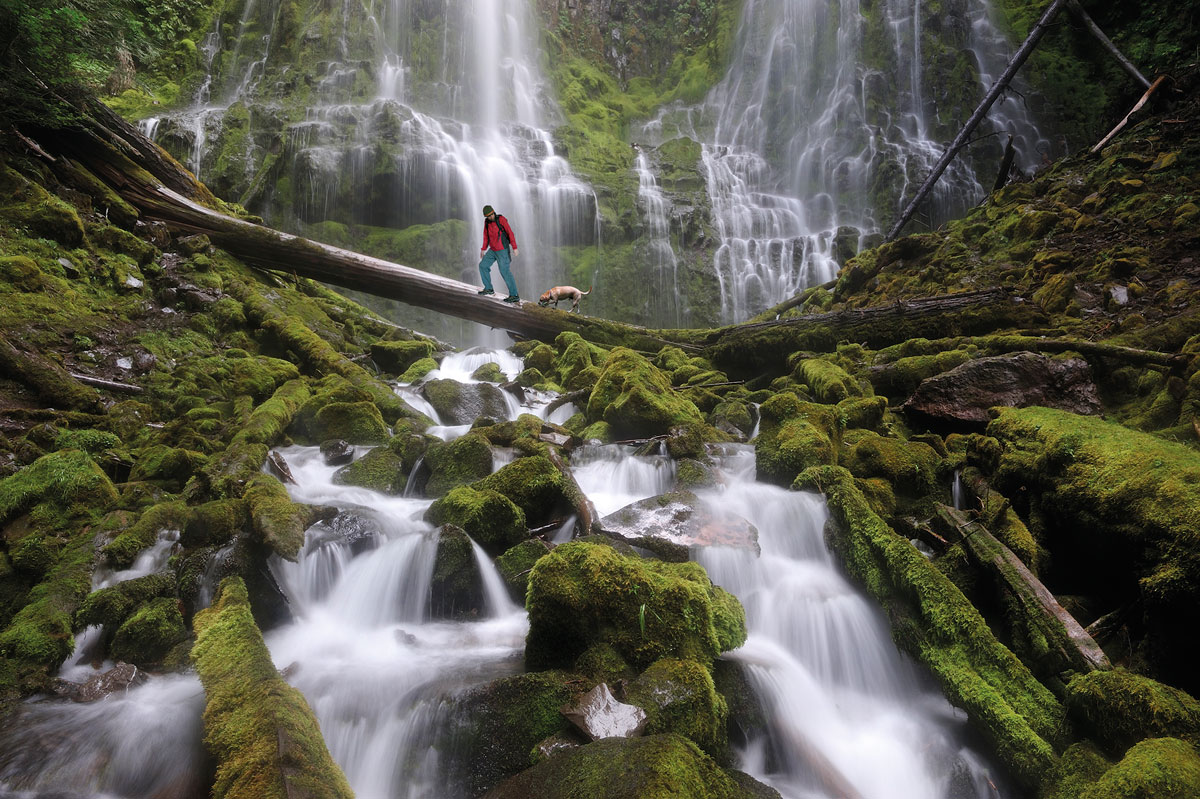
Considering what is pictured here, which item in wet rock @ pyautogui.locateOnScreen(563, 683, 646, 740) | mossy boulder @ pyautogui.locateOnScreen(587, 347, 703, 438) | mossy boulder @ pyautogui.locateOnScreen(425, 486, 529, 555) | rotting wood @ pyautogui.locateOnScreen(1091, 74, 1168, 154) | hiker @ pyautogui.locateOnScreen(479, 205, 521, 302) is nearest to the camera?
wet rock @ pyautogui.locateOnScreen(563, 683, 646, 740)

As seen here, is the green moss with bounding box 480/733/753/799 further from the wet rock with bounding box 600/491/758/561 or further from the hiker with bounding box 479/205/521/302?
the hiker with bounding box 479/205/521/302

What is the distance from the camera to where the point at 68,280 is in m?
6.57

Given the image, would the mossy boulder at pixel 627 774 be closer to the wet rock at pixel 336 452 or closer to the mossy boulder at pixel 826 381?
the wet rock at pixel 336 452

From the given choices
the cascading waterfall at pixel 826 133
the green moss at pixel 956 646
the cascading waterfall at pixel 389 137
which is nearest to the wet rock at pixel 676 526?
the green moss at pixel 956 646

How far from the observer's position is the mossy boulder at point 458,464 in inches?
226

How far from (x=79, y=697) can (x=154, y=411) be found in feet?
11.4

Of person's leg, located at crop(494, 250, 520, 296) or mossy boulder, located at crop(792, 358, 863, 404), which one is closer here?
mossy boulder, located at crop(792, 358, 863, 404)

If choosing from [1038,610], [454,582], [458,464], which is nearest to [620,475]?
[458,464]

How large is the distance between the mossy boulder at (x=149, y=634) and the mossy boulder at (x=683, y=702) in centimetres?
288

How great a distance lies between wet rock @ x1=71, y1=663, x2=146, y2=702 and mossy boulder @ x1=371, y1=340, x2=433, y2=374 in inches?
295

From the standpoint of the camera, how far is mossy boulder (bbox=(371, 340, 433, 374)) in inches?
407

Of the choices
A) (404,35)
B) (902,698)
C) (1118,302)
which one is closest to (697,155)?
(404,35)

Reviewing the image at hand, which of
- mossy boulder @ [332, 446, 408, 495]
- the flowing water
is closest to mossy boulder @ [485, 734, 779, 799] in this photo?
the flowing water

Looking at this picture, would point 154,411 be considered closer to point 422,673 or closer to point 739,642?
point 422,673
